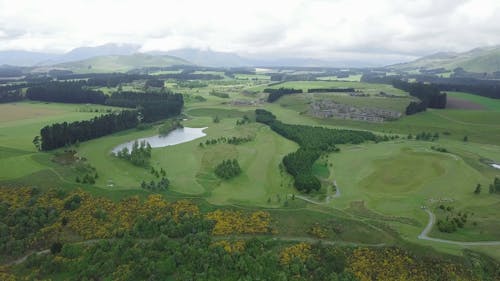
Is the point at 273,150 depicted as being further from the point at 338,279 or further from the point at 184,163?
the point at 338,279

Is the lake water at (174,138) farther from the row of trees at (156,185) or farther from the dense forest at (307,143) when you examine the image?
the row of trees at (156,185)

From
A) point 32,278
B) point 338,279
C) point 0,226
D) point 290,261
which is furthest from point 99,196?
point 338,279

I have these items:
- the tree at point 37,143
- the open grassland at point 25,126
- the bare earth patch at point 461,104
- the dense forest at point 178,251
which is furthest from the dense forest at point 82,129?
the bare earth patch at point 461,104

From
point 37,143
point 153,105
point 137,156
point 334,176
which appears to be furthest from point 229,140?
point 153,105

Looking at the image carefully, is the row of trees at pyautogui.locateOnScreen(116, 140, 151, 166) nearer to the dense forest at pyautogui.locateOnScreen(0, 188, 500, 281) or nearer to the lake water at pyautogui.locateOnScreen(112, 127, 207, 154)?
the lake water at pyautogui.locateOnScreen(112, 127, 207, 154)

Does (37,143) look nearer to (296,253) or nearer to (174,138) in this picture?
(174,138)

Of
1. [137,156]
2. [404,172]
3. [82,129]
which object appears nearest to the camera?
[404,172]
